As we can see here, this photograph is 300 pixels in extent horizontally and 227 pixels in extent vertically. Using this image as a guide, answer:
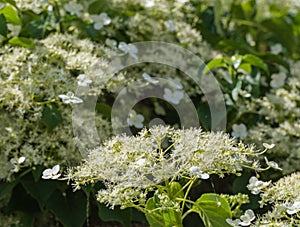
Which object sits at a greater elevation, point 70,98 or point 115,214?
point 70,98

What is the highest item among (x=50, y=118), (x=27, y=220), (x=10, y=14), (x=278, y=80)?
(x=10, y=14)

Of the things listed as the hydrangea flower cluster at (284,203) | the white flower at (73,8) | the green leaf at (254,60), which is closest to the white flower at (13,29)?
the white flower at (73,8)

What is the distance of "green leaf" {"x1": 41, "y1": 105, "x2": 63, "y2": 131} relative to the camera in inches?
56.3

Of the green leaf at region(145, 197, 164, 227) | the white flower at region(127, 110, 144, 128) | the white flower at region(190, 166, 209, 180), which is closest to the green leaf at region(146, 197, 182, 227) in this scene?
the green leaf at region(145, 197, 164, 227)

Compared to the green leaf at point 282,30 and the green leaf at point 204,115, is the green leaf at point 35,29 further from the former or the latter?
the green leaf at point 282,30

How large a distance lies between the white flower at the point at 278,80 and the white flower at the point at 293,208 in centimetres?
78

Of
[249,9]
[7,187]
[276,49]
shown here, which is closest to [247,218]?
[7,187]

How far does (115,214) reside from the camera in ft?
4.58

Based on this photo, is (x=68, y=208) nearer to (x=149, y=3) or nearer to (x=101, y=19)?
(x=101, y=19)

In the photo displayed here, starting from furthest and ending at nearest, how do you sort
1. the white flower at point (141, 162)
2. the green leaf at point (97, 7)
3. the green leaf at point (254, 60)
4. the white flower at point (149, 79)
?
the green leaf at point (97, 7) < the green leaf at point (254, 60) < the white flower at point (149, 79) < the white flower at point (141, 162)

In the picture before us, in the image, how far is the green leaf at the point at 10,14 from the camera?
1604mm

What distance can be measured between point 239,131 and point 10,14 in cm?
67

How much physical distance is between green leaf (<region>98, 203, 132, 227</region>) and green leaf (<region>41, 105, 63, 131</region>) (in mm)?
217

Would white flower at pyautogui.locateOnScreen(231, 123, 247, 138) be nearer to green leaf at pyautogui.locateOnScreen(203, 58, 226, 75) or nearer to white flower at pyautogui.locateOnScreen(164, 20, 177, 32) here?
green leaf at pyautogui.locateOnScreen(203, 58, 226, 75)
